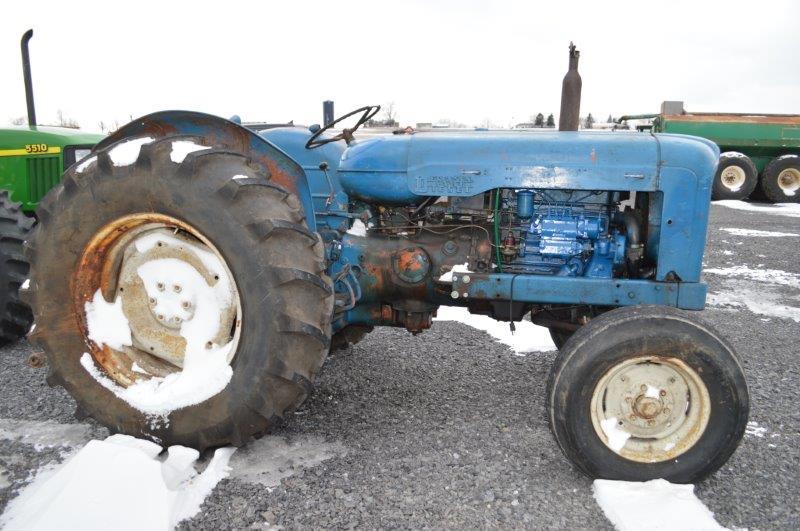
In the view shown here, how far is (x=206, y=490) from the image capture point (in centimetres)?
242

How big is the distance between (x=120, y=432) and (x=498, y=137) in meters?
2.13

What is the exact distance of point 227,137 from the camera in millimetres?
2889

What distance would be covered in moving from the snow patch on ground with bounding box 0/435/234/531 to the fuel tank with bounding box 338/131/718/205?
1441 millimetres

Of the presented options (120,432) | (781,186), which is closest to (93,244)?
(120,432)

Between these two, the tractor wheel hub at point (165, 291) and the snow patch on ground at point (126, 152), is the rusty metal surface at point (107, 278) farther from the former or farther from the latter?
the snow patch on ground at point (126, 152)

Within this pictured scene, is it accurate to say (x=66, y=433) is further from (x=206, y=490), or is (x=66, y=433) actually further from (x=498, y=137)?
(x=498, y=137)

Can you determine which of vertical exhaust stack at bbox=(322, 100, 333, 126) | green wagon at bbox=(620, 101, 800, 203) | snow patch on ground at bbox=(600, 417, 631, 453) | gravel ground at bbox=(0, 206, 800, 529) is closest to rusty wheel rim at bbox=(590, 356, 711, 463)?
snow patch on ground at bbox=(600, 417, 631, 453)

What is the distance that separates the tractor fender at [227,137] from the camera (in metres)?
2.86

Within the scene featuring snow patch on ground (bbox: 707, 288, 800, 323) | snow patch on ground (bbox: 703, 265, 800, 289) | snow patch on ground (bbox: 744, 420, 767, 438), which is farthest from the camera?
snow patch on ground (bbox: 703, 265, 800, 289)

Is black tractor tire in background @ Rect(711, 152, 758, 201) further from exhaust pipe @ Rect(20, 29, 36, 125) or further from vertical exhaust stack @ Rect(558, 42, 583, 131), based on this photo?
exhaust pipe @ Rect(20, 29, 36, 125)

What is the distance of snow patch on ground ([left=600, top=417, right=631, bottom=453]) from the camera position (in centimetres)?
249

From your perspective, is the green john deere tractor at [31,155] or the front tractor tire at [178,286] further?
the green john deere tractor at [31,155]

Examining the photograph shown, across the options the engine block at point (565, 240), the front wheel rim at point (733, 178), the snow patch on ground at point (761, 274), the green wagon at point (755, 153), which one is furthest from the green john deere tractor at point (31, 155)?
the front wheel rim at point (733, 178)

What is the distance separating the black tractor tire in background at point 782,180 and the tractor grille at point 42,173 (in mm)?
14004
